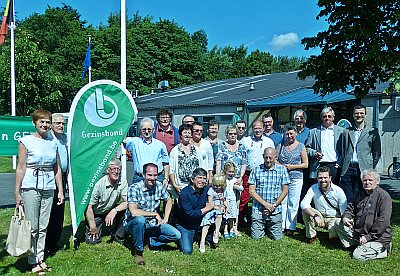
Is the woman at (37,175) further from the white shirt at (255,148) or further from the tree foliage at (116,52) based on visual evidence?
the tree foliage at (116,52)

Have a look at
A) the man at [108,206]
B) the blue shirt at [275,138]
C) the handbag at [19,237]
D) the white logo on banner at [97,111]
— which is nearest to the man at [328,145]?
the blue shirt at [275,138]

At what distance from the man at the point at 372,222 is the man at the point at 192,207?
192cm

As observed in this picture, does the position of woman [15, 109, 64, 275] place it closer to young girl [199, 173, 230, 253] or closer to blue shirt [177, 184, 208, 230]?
blue shirt [177, 184, 208, 230]

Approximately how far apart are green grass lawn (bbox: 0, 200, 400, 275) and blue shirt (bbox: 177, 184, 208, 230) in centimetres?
45

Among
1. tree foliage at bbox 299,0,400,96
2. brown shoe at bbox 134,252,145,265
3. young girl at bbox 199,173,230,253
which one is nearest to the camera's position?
brown shoe at bbox 134,252,145,265

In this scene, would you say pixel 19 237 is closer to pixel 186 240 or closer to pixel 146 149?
pixel 146 149

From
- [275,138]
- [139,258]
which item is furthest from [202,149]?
[139,258]

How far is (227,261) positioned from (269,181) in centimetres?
143

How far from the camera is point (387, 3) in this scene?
300 inches

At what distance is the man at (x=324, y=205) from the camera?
20.0 feet

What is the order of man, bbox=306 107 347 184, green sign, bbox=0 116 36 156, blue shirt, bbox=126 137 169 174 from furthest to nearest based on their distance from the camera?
green sign, bbox=0 116 36 156, man, bbox=306 107 347 184, blue shirt, bbox=126 137 169 174

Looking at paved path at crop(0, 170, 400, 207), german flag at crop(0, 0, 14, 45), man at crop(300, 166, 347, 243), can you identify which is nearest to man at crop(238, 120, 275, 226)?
man at crop(300, 166, 347, 243)

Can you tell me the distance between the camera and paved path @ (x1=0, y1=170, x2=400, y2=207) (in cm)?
993

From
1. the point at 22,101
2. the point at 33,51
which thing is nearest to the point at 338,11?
the point at 33,51
